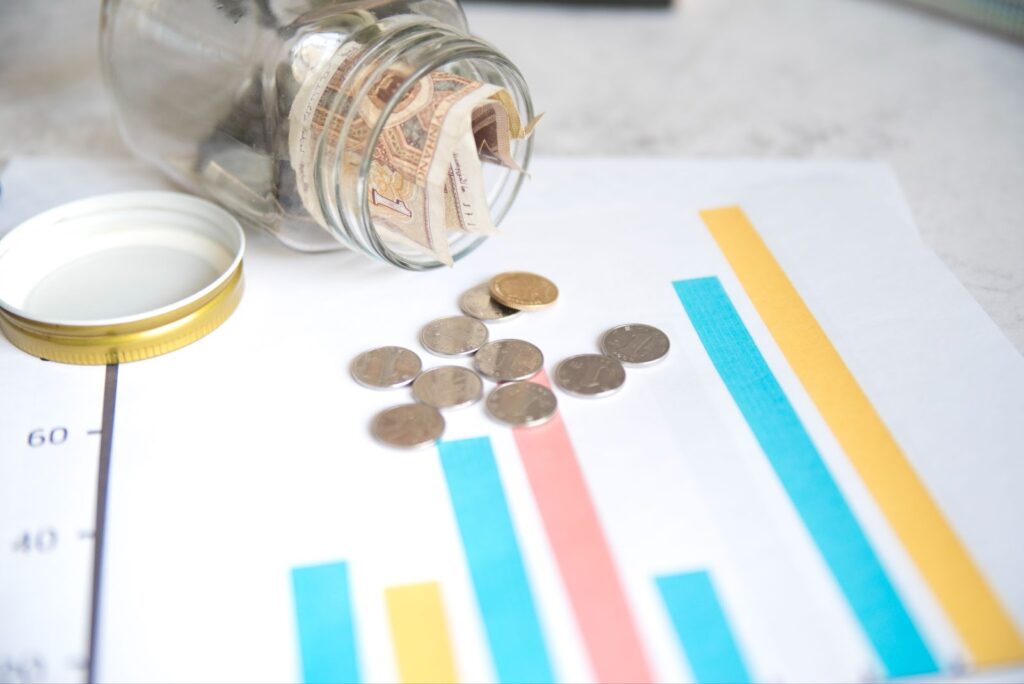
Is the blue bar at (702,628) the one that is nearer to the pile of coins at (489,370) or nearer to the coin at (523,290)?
the pile of coins at (489,370)

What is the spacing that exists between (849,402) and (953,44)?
77 cm

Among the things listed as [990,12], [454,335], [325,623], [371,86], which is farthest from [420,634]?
[990,12]

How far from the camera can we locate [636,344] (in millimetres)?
794

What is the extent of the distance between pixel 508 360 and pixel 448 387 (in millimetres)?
55

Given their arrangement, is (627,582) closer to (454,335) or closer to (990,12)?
(454,335)

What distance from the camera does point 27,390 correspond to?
75cm

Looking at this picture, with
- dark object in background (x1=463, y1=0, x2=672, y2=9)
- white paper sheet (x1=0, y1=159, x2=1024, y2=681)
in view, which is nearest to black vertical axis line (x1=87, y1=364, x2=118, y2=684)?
white paper sheet (x1=0, y1=159, x2=1024, y2=681)

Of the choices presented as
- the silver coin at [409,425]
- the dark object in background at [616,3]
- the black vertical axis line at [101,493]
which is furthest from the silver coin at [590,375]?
the dark object in background at [616,3]

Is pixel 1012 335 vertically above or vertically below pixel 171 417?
above

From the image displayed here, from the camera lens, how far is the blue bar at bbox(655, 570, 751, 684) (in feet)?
1.88

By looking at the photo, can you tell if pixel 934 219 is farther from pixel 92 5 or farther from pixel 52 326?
pixel 92 5

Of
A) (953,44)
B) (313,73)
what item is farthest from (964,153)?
(313,73)

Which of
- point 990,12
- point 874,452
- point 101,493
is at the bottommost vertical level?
point 101,493

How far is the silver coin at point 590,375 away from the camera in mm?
750
